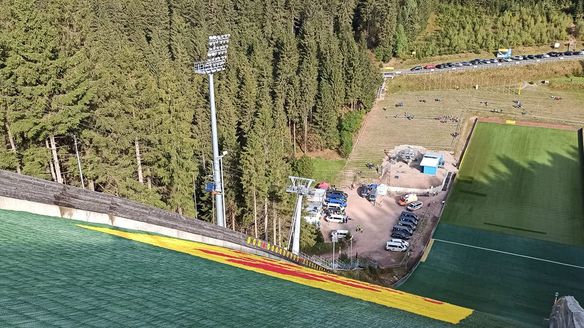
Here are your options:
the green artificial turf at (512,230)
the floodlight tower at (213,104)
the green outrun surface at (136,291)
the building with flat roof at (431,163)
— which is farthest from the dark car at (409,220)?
the green outrun surface at (136,291)

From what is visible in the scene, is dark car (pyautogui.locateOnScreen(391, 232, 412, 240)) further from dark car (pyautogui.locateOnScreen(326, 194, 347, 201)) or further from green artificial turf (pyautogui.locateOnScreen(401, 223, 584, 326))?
dark car (pyautogui.locateOnScreen(326, 194, 347, 201))

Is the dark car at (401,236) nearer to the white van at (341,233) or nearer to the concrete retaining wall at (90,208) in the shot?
the white van at (341,233)

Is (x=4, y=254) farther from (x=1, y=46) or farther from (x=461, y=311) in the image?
(x=1, y=46)

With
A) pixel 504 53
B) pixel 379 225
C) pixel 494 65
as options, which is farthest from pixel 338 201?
pixel 504 53

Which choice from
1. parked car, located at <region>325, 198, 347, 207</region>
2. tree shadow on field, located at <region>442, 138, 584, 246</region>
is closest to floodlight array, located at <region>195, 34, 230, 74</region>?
parked car, located at <region>325, 198, 347, 207</region>

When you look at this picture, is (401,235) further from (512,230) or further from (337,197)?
(512,230)
